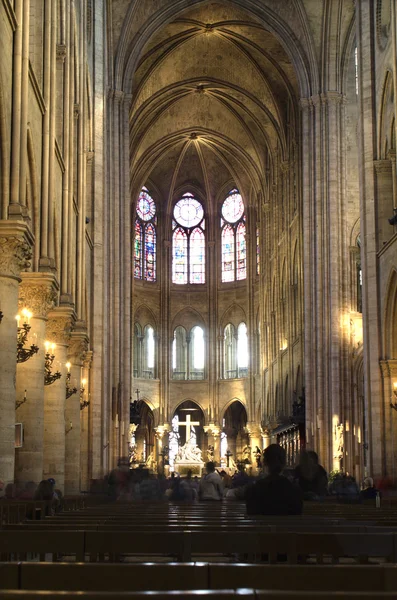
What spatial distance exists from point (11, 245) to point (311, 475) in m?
5.92

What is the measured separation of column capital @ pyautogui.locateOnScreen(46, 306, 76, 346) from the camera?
20562 mm

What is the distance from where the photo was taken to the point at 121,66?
43.1 metres

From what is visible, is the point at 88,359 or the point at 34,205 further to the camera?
the point at 88,359

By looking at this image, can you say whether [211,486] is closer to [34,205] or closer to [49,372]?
[49,372]

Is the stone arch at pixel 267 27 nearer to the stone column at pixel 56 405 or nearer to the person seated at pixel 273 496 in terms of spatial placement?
the stone column at pixel 56 405

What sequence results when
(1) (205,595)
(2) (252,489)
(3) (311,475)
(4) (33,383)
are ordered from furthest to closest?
(4) (33,383) < (3) (311,475) < (2) (252,489) < (1) (205,595)

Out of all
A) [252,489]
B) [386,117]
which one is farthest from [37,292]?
[386,117]

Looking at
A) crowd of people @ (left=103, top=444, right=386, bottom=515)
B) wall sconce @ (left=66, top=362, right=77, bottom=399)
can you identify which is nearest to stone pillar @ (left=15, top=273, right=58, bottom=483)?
crowd of people @ (left=103, top=444, right=386, bottom=515)

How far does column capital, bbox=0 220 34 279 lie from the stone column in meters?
6.43

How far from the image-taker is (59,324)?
20.8 m

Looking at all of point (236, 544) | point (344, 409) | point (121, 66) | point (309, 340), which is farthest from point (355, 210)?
point (236, 544)

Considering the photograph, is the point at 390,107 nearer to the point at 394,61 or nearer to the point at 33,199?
Answer: the point at 394,61

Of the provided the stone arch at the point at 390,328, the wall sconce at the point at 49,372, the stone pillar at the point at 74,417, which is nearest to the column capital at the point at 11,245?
the wall sconce at the point at 49,372

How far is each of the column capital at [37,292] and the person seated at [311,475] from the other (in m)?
5.82
